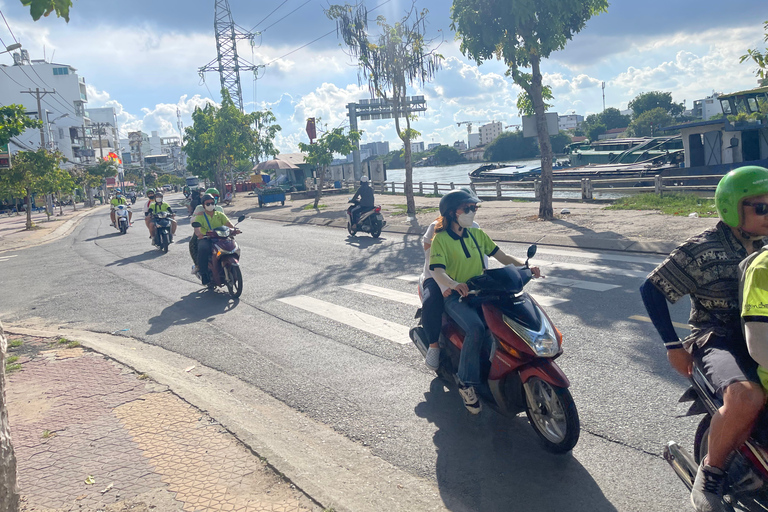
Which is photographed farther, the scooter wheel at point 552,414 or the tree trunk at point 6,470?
the scooter wheel at point 552,414

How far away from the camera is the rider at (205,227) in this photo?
10.2 meters

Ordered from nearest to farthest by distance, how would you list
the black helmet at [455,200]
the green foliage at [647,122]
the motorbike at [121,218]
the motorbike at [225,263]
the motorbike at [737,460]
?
the motorbike at [737,460] → the black helmet at [455,200] → the motorbike at [225,263] → the motorbike at [121,218] → the green foliage at [647,122]

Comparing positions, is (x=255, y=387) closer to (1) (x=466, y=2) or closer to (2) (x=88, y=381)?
(2) (x=88, y=381)

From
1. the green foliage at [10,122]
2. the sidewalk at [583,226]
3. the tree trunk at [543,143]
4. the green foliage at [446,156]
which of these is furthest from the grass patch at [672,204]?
the green foliage at [446,156]

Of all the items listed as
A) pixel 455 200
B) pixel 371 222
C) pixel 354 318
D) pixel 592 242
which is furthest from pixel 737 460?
pixel 371 222

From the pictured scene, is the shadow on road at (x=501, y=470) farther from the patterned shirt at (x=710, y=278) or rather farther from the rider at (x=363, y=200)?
the rider at (x=363, y=200)

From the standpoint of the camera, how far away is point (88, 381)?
5832 millimetres

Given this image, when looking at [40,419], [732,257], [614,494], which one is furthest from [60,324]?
[732,257]

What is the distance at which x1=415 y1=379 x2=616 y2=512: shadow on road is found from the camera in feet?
11.8

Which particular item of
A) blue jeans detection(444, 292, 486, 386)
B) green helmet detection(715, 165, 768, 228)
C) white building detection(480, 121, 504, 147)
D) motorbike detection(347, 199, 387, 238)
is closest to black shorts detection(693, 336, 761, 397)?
green helmet detection(715, 165, 768, 228)

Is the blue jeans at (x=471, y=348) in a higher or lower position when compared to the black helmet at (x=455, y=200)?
lower

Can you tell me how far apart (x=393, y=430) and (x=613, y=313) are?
12.1ft

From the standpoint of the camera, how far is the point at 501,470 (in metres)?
4.01

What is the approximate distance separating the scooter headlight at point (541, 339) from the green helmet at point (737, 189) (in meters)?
1.40
